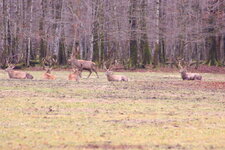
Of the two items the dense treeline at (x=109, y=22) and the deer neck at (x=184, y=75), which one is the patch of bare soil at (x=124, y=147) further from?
the dense treeline at (x=109, y=22)

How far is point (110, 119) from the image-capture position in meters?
12.0

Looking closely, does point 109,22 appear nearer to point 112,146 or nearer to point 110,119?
point 110,119

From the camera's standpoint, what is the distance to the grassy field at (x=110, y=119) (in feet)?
30.1

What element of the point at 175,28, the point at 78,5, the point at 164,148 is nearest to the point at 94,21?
the point at 78,5

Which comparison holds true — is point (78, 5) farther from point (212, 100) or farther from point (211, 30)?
point (212, 100)

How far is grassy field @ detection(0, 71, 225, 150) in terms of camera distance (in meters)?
9.17

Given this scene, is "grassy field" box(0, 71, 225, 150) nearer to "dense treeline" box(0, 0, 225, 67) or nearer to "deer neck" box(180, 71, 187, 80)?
"deer neck" box(180, 71, 187, 80)

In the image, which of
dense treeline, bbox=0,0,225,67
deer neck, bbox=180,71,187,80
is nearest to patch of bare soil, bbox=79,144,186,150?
deer neck, bbox=180,71,187,80

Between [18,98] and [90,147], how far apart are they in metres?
7.70

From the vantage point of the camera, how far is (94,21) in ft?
139

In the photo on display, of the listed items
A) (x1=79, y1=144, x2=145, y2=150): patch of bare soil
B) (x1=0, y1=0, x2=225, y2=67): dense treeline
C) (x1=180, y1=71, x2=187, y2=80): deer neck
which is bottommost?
(x1=180, y1=71, x2=187, y2=80): deer neck

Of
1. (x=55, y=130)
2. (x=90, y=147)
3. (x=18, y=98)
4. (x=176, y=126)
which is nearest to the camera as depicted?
(x=90, y=147)

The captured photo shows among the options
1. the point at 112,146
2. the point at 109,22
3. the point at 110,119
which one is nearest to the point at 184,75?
the point at 110,119

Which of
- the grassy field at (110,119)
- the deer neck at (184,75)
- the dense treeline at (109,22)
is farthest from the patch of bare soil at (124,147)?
the dense treeline at (109,22)
